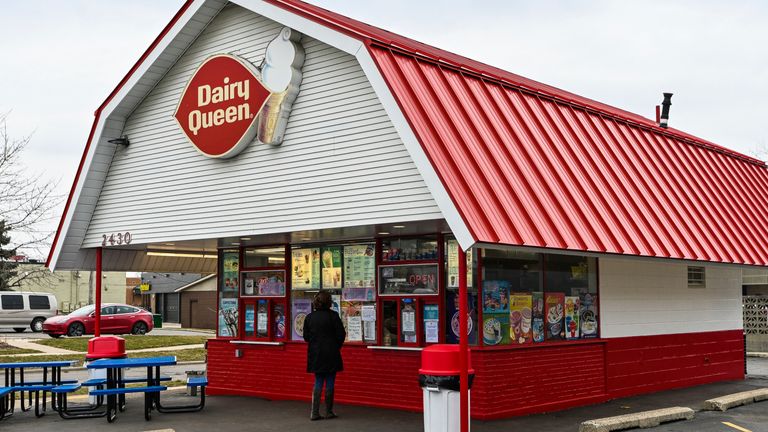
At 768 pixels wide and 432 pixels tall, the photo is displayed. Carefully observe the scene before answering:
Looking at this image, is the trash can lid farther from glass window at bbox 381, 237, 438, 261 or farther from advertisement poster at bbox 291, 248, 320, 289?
advertisement poster at bbox 291, 248, 320, 289

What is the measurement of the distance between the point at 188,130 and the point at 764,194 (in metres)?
13.4

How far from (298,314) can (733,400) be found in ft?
25.8

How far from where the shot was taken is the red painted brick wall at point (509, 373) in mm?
13502

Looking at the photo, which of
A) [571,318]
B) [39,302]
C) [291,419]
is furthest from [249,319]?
[39,302]

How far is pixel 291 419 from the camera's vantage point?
45.1ft

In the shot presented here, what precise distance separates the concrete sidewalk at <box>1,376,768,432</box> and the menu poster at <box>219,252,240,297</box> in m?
2.43

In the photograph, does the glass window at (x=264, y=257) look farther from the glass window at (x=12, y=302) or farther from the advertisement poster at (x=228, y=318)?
the glass window at (x=12, y=302)

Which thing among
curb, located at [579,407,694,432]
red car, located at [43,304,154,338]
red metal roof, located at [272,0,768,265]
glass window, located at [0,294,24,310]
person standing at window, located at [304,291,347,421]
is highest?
red metal roof, located at [272,0,768,265]

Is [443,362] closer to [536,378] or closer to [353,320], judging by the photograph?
[536,378]

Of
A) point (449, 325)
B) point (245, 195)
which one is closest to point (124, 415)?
point (245, 195)

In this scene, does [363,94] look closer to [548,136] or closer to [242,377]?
[548,136]

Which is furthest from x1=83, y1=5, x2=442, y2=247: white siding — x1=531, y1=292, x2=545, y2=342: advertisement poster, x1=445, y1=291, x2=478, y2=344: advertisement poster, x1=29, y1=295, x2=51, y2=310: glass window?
x1=29, y1=295, x2=51, y2=310: glass window

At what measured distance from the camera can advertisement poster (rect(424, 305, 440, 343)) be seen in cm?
1400

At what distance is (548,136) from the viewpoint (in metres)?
14.2
